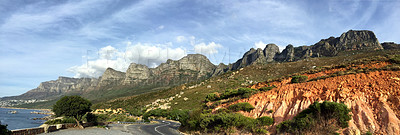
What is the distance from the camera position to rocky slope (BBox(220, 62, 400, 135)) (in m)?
14.9

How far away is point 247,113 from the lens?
23.5 meters

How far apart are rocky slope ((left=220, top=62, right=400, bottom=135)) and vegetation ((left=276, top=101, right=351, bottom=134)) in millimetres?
687

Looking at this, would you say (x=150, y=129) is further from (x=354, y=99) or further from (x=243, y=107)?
(x=354, y=99)

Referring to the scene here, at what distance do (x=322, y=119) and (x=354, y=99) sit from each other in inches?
129

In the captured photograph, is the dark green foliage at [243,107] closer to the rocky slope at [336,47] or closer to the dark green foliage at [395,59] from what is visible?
the dark green foliage at [395,59]

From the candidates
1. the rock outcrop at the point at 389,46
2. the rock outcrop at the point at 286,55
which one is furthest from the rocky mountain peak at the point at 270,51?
the rock outcrop at the point at 389,46

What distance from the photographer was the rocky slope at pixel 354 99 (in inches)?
585

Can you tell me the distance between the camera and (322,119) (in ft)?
53.2

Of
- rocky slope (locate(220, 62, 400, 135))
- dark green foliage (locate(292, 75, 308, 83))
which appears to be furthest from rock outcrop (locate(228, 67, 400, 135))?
dark green foliage (locate(292, 75, 308, 83))

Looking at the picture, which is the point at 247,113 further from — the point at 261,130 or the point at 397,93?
the point at 397,93

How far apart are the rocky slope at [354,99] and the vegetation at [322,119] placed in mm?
687

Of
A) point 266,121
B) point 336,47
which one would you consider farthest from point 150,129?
point 336,47

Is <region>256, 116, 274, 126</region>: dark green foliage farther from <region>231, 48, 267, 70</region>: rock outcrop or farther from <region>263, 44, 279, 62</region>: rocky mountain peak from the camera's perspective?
<region>263, 44, 279, 62</region>: rocky mountain peak

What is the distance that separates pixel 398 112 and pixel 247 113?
1239 centimetres
